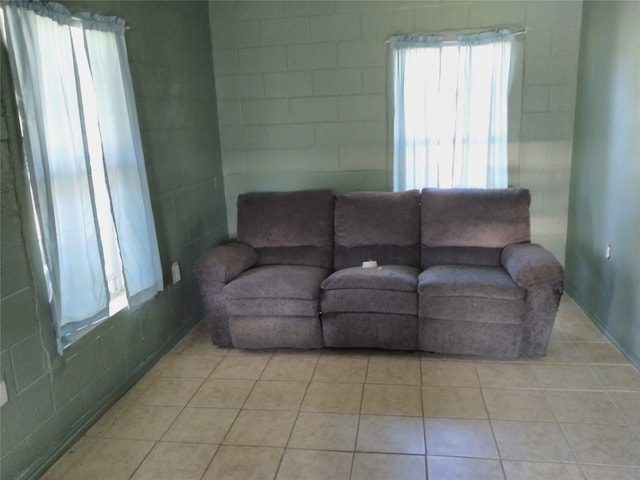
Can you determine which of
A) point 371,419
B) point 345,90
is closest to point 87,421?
point 371,419

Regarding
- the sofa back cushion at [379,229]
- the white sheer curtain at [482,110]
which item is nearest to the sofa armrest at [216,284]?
the sofa back cushion at [379,229]

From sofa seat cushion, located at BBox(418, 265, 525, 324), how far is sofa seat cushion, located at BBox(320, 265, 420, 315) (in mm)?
74

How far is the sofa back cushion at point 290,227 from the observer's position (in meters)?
3.49

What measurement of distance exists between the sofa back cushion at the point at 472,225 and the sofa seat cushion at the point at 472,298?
0.36 metres

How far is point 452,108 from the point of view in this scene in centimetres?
372

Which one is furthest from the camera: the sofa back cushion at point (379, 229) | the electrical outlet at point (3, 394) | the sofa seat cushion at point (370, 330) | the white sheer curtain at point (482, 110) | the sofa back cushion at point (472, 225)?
the white sheer curtain at point (482, 110)

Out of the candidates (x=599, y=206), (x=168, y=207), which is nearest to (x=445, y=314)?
(x=599, y=206)

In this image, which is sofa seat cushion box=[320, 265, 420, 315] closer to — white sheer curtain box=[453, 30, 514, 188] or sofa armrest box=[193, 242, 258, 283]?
sofa armrest box=[193, 242, 258, 283]

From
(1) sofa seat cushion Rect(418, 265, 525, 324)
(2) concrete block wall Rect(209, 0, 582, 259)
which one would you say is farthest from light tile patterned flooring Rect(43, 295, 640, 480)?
(2) concrete block wall Rect(209, 0, 582, 259)

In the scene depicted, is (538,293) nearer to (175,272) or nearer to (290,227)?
(290,227)

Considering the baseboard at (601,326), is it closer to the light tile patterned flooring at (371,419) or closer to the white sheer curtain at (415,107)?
the light tile patterned flooring at (371,419)

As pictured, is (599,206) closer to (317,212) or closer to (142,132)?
(317,212)

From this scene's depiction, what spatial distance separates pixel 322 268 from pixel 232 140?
141cm

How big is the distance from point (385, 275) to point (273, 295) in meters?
0.67
